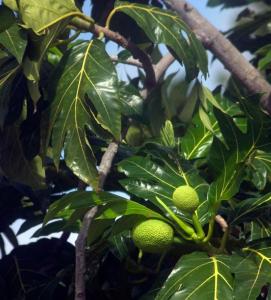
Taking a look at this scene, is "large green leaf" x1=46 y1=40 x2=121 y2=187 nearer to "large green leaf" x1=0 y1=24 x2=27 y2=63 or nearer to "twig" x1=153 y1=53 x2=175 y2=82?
"large green leaf" x1=0 y1=24 x2=27 y2=63

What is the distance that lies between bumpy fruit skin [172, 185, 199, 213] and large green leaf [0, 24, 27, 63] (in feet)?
1.07

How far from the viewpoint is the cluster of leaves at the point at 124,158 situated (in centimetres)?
109

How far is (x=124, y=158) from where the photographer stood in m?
1.37

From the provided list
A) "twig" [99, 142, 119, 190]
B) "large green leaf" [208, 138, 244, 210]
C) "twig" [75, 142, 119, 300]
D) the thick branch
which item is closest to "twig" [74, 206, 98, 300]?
"twig" [75, 142, 119, 300]

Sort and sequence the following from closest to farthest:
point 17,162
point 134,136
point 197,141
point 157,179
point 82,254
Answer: point 82,254, point 157,179, point 17,162, point 197,141, point 134,136

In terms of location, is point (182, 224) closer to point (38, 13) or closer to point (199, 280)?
point (199, 280)

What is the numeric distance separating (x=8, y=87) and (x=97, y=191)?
278 mm

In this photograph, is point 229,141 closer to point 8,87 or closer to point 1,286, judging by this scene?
point 8,87

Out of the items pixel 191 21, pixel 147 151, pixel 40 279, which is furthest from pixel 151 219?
pixel 191 21

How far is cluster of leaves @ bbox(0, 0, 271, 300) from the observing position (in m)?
1.09

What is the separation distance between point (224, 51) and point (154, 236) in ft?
2.00

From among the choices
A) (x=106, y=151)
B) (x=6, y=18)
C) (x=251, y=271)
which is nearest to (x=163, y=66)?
(x=106, y=151)

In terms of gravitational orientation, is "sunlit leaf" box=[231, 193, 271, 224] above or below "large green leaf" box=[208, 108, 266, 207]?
below

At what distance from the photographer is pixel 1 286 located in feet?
4.80
